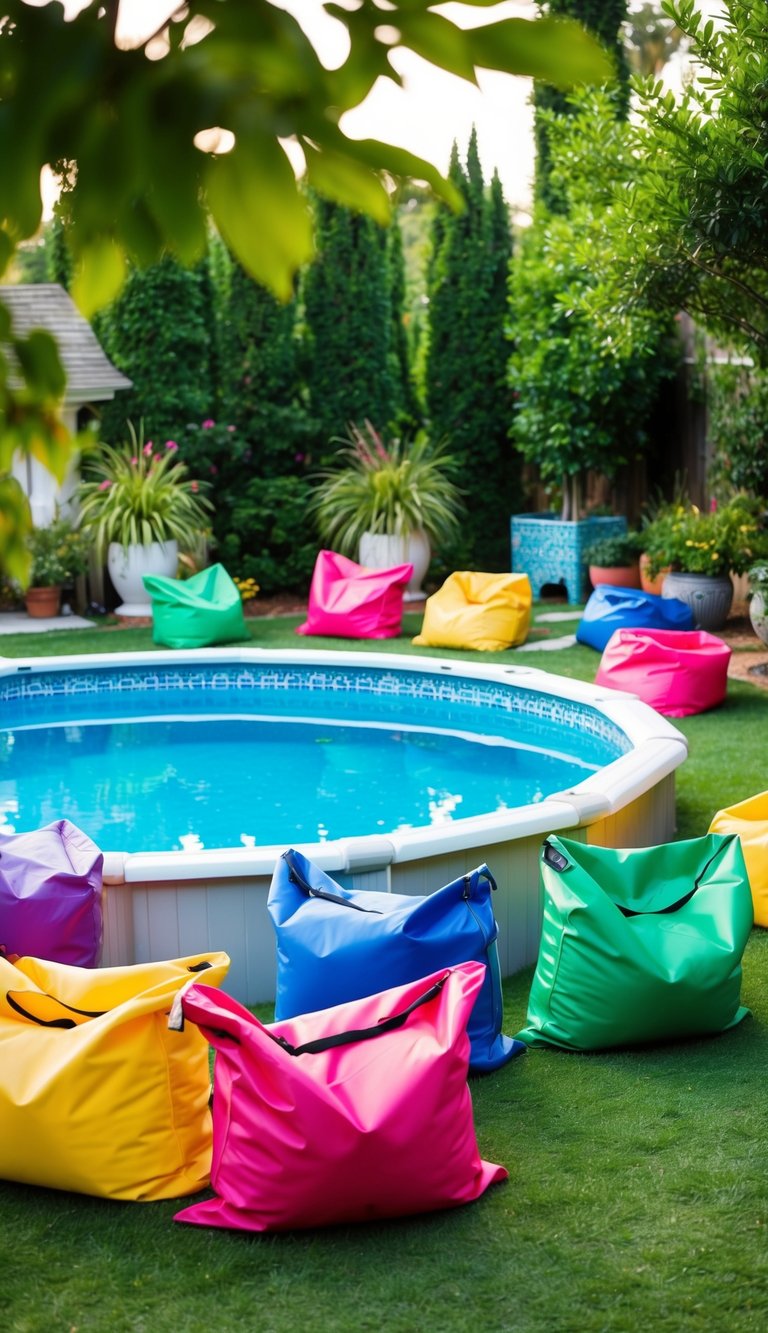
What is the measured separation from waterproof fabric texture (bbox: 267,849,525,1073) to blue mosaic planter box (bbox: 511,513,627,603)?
8223 millimetres

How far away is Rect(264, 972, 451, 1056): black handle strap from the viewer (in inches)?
118

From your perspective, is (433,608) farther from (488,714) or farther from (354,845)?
(354,845)

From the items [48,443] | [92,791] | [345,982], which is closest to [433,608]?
[92,791]

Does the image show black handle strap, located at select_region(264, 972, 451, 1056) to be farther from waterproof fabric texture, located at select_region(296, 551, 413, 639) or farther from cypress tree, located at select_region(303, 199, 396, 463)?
cypress tree, located at select_region(303, 199, 396, 463)

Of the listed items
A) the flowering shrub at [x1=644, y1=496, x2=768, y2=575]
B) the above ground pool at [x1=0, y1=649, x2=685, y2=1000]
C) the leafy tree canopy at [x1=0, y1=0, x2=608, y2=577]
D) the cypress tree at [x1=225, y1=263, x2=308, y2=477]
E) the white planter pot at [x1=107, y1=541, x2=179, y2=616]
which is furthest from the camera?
the cypress tree at [x1=225, y1=263, x2=308, y2=477]

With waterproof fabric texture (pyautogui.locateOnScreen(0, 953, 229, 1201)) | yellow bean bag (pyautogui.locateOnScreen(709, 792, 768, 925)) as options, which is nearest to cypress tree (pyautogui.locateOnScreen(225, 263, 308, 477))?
yellow bean bag (pyautogui.locateOnScreen(709, 792, 768, 925))

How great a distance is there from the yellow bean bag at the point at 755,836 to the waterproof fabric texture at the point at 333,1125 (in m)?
1.97

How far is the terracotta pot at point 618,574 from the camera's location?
11297mm

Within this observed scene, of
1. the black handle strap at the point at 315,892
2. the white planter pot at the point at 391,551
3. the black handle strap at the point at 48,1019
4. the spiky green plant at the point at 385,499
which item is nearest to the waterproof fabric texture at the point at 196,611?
the white planter pot at the point at 391,551

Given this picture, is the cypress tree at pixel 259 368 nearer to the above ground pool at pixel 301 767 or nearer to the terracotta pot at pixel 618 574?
the terracotta pot at pixel 618 574

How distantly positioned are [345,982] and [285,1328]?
1.11 meters

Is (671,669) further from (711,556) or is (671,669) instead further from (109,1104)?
(109,1104)

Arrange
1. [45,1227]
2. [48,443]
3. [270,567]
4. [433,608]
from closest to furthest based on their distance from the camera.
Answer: [48,443], [45,1227], [433,608], [270,567]

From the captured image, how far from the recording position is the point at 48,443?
1.32 metres
